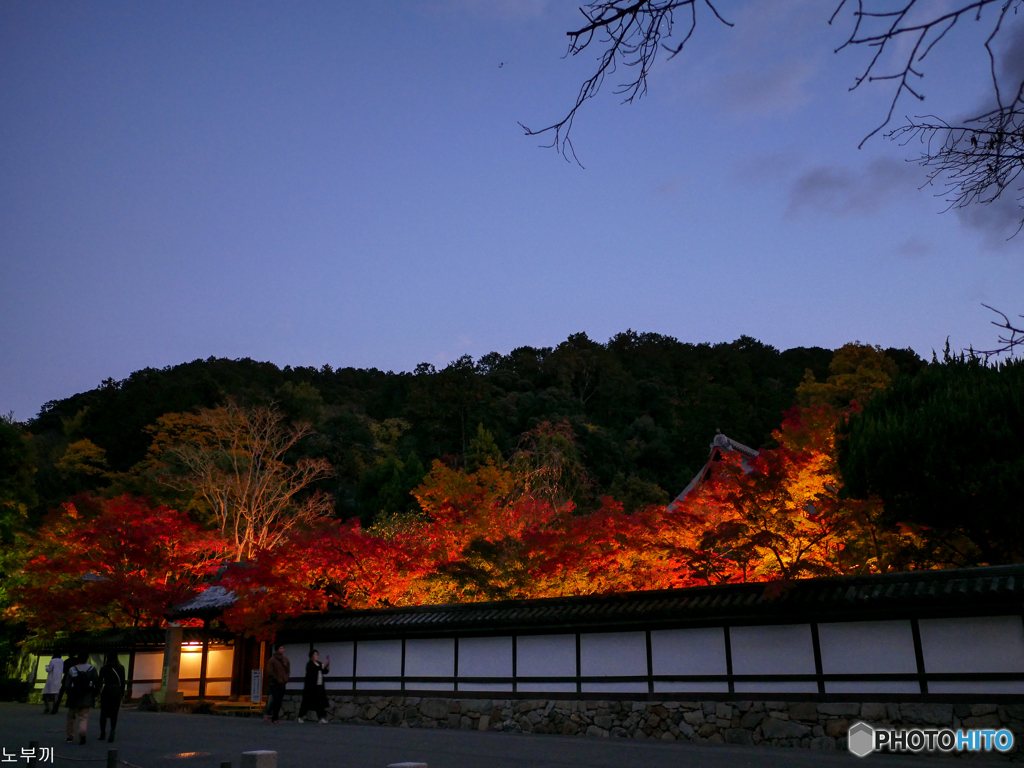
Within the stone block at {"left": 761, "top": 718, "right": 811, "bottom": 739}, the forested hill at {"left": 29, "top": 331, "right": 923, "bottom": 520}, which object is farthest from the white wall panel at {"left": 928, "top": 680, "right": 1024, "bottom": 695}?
the forested hill at {"left": 29, "top": 331, "right": 923, "bottom": 520}

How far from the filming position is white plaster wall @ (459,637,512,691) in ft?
55.7

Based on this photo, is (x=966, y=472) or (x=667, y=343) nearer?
(x=966, y=472)

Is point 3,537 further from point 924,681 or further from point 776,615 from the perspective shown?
point 924,681

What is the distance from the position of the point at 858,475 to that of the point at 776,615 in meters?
3.90

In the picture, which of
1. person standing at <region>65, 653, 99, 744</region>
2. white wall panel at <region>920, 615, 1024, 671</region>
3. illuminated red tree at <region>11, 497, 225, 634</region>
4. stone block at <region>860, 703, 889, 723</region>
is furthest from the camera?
illuminated red tree at <region>11, 497, 225, 634</region>

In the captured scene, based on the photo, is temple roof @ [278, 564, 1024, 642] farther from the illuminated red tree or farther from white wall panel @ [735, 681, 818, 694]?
the illuminated red tree

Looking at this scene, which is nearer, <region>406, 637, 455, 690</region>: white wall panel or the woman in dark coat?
<region>406, 637, 455, 690</region>: white wall panel

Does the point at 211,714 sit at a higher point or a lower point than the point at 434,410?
lower

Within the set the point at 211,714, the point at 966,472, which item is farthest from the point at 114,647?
the point at 966,472

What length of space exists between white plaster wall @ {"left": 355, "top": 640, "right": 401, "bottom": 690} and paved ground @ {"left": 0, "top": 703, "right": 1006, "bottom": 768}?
176cm

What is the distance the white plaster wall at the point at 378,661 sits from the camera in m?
19.0

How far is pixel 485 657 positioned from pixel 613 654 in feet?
11.3

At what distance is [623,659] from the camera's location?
15.3m

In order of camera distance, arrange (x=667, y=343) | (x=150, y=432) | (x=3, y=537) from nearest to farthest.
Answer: (x=3, y=537) < (x=150, y=432) < (x=667, y=343)
